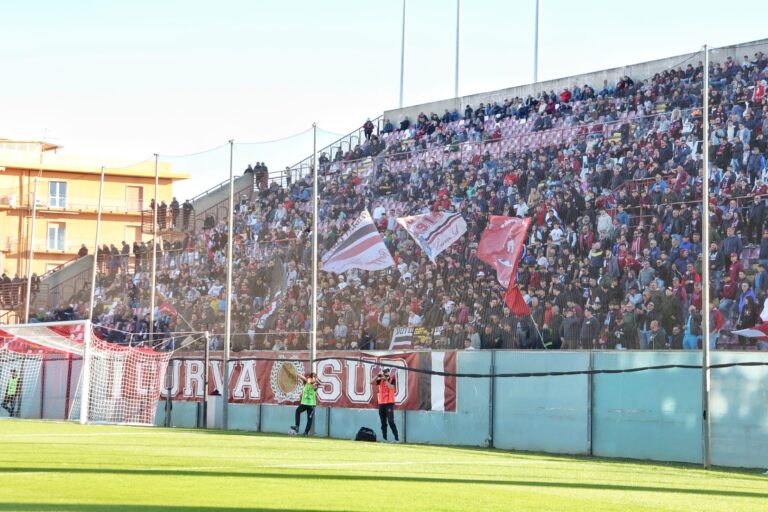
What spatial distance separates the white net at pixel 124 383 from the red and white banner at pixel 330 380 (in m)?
0.50

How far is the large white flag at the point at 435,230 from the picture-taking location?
35.4m

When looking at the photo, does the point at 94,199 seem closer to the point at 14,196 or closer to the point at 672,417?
the point at 14,196

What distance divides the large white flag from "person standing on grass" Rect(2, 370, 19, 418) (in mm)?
13552

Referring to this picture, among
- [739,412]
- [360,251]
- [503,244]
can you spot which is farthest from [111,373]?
[739,412]

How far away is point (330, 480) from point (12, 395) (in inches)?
1069

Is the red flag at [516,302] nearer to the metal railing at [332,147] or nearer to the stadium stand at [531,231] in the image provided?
the stadium stand at [531,231]

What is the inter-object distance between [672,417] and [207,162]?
20.4 metres

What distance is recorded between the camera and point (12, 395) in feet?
130

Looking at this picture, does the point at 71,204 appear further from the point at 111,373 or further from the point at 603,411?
the point at 603,411

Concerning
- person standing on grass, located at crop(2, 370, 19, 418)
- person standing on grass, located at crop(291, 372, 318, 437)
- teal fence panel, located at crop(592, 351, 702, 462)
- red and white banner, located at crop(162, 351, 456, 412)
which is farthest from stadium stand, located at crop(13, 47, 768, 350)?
person standing on grass, located at crop(291, 372, 318, 437)

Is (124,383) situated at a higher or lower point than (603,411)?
lower

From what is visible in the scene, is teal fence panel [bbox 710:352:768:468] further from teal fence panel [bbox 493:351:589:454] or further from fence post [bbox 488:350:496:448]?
fence post [bbox 488:350:496:448]

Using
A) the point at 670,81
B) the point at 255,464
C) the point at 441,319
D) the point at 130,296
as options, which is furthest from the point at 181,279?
the point at 255,464

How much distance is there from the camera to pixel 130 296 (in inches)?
1673
